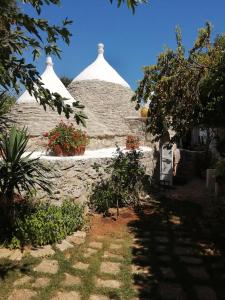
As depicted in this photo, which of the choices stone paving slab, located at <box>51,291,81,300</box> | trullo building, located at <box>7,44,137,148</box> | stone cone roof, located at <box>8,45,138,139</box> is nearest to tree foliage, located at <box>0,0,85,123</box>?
stone paving slab, located at <box>51,291,81,300</box>

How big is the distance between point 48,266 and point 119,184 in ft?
13.2

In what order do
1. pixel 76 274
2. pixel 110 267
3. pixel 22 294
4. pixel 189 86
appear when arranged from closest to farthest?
pixel 22 294 < pixel 76 274 < pixel 110 267 < pixel 189 86

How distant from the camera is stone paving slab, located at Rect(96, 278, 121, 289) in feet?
16.8

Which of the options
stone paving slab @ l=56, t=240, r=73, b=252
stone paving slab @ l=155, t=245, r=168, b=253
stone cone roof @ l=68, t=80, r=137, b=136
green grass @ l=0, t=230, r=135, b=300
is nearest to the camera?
green grass @ l=0, t=230, r=135, b=300

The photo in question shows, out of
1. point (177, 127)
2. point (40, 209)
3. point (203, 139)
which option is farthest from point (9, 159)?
point (203, 139)

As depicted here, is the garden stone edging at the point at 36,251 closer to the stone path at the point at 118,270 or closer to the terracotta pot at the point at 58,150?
the stone path at the point at 118,270

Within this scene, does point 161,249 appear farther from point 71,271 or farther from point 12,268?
point 12,268

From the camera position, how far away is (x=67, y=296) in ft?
15.6

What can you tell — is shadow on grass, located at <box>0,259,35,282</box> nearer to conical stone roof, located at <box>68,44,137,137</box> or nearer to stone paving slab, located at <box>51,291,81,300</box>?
stone paving slab, located at <box>51,291,81,300</box>

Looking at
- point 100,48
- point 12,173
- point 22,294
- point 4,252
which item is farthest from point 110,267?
point 100,48

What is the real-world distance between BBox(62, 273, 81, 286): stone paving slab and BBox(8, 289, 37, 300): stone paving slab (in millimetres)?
559

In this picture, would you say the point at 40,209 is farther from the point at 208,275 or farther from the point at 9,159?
the point at 208,275

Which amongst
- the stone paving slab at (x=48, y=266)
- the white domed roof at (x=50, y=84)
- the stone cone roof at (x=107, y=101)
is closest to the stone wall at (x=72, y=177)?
the stone paving slab at (x=48, y=266)

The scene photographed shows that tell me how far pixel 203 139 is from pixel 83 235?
16970 mm
